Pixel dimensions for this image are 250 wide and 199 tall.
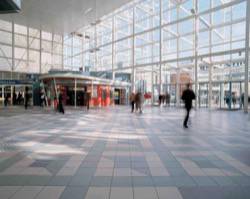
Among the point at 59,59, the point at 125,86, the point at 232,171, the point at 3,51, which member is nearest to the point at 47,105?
the point at 125,86

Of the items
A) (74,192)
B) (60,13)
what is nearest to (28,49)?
(60,13)

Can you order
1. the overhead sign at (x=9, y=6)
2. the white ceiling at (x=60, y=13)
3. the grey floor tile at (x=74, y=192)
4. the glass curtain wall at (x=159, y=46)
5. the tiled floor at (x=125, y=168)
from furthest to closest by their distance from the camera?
the white ceiling at (x=60, y=13) → the glass curtain wall at (x=159, y=46) → the overhead sign at (x=9, y=6) → the tiled floor at (x=125, y=168) → the grey floor tile at (x=74, y=192)

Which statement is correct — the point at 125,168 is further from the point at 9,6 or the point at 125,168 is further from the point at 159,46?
the point at 159,46

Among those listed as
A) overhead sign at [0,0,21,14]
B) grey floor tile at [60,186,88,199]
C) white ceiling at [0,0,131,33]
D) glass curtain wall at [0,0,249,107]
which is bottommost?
grey floor tile at [60,186,88,199]

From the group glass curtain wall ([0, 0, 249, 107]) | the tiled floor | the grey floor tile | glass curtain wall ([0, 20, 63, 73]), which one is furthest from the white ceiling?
the grey floor tile

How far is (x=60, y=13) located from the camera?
25.0 metres

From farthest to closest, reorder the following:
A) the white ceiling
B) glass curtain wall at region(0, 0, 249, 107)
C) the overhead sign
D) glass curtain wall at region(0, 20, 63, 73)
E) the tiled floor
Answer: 1. glass curtain wall at region(0, 20, 63, 73)
2. the white ceiling
3. glass curtain wall at region(0, 0, 249, 107)
4. the overhead sign
5. the tiled floor

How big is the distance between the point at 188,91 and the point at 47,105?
1537 cm

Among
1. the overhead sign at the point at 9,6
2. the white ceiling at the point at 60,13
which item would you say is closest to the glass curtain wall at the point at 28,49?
the white ceiling at the point at 60,13

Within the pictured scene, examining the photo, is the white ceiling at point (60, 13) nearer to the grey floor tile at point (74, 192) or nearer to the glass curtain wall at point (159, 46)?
the glass curtain wall at point (159, 46)

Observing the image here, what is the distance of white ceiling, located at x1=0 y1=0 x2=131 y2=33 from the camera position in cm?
2236

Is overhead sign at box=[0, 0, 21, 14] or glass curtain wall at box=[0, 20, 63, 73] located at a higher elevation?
glass curtain wall at box=[0, 20, 63, 73]

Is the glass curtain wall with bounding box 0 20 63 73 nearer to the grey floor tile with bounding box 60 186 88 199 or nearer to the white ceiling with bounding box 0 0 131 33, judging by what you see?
the white ceiling with bounding box 0 0 131 33

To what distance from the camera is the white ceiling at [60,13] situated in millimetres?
22359
